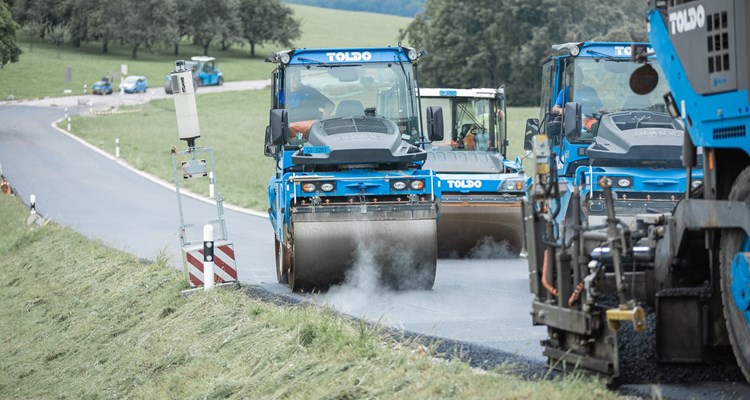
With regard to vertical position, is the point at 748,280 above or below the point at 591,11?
below

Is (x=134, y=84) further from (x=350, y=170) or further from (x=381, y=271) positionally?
(x=381, y=271)

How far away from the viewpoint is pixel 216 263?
50.5ft

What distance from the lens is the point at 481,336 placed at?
1173 centimetres

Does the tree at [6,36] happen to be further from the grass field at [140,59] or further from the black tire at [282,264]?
the black tire at [282,264]

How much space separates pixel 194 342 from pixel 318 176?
11.7ft

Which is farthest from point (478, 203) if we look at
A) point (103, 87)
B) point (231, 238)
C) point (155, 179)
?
point (103, 87)

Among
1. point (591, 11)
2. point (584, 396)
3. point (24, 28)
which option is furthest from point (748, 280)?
point (24, 28)

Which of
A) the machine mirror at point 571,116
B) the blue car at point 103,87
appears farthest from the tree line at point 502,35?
the machine mirror at point 571,116

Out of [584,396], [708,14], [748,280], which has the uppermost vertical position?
[708,14]

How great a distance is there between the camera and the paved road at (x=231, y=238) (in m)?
12.8

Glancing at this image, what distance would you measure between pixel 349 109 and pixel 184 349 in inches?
206

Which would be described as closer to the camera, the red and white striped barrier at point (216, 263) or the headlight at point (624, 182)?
the red and white striped barrier at point (216, 263)

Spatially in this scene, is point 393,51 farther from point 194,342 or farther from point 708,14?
point 708,14

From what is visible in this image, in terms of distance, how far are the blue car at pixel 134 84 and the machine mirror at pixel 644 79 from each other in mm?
78407
